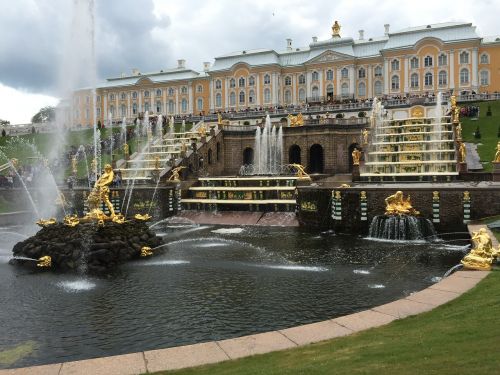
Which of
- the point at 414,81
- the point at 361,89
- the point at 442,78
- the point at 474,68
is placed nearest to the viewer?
the point at 474,68

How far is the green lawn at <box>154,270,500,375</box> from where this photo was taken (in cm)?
577

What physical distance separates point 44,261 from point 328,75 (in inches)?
2888

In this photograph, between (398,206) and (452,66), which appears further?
(452,66)

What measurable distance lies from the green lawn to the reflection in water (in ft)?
8.23

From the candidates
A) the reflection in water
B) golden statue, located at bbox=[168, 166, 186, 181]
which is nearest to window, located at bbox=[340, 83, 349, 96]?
golden statue, located at bbox=[168, 166, 186, 181]

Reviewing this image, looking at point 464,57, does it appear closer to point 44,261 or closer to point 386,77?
point 386,77

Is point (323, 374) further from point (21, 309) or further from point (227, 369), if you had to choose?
point (21, 309)

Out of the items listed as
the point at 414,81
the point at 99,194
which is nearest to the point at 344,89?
the point at 414,81

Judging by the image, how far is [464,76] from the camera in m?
75.1

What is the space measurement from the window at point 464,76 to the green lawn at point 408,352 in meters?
74.9

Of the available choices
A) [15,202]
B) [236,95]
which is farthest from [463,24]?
[15,202]

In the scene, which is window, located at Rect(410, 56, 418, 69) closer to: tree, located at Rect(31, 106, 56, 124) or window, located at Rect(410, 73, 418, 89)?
window, located at Rect(410, 73, 418, 89)

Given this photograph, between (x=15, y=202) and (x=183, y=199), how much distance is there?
1472 cm

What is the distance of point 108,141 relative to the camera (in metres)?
64.6
